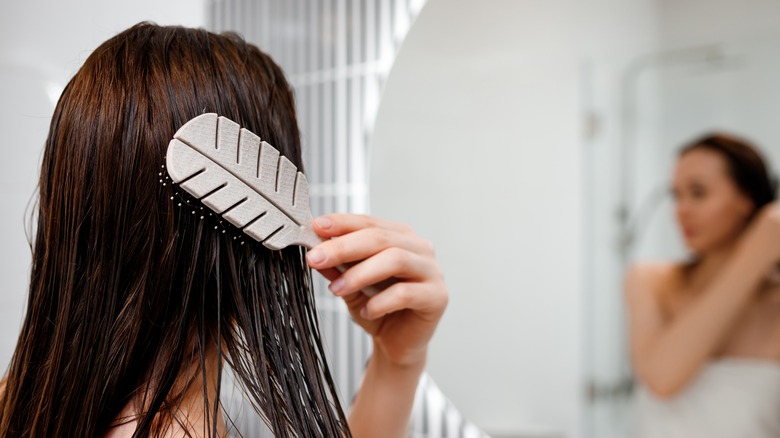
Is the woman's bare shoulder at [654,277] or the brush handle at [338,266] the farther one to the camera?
the woman's bare shoulder at [654,277]

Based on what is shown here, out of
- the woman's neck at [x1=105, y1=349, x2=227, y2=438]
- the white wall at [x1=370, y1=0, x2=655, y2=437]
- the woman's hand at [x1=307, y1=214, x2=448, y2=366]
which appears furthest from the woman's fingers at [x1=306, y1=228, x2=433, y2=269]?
the white wall at [x1=370, y1=0, x2=655, y2=437]

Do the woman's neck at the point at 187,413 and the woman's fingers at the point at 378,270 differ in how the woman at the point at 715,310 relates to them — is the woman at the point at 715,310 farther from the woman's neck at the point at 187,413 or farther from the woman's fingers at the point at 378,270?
the woman's neck at the point at 187,413

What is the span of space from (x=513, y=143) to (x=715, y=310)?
0.31 m

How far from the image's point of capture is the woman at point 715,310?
2.11 ft

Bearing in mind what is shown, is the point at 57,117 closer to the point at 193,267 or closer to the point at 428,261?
the point at 193,267

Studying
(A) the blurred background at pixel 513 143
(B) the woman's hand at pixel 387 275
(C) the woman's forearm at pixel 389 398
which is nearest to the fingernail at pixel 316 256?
(B) the woman's hand at pixel 387 275

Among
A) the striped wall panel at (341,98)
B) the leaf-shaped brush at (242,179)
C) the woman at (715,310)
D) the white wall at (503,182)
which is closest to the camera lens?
the leaf-shaped brush at (242,179)

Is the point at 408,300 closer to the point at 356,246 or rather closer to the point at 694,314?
the point at 356,246

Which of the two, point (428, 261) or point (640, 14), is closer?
point (428, 261)

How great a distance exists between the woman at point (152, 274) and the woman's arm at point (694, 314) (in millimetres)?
341

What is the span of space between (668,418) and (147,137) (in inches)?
24.2

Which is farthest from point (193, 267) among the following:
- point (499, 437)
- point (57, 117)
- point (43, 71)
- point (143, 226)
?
point (499, 437)

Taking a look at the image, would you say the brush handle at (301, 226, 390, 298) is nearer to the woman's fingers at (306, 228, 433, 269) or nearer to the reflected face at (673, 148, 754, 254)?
the woman's fingers at (306, 228, 433, 269)

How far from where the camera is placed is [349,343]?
1013mm
